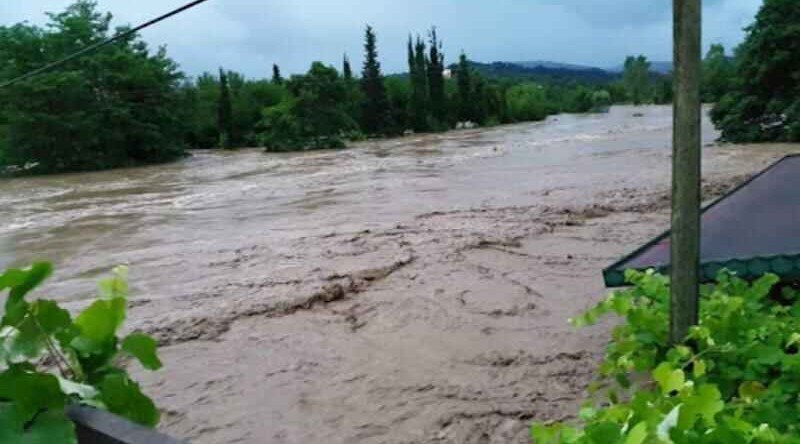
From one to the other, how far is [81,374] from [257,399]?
111 inches

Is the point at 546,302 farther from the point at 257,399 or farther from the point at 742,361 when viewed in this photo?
the point at 742,361

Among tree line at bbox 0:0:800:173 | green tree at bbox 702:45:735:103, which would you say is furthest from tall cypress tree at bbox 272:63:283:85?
green tree at bbox 702:45:735:103

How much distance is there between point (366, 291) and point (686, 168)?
13.5 ft

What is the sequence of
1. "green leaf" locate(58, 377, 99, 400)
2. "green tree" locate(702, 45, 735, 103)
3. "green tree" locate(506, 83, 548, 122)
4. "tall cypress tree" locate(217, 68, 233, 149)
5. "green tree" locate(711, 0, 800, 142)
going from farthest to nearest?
"green tree" locate(506, 83, 548, 122) → "tall cypress tree" locate(217, 68, 233, 149) → "green tree" locate(702, 45, 735, 103) → "green tree" locate(711, 0, 800, 142) → "green leaf" locate(58, 377, 99, 400)

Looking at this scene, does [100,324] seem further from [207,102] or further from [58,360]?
[207,102]

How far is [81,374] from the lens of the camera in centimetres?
122

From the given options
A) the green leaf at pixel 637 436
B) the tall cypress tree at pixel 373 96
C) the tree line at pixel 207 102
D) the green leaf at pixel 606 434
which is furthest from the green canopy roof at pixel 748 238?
the tall cypress tree at pixel 373 96

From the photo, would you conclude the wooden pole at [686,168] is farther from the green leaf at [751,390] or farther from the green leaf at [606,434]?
the green leaf at [606,434]

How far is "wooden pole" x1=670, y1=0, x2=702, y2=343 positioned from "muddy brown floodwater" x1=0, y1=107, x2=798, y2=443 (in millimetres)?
1424

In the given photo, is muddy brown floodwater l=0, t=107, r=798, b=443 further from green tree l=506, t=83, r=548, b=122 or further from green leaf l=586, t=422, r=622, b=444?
green tree l=506, t=83, r=548, b=122

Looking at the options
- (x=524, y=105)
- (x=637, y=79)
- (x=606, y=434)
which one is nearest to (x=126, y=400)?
(x=606, y=434)

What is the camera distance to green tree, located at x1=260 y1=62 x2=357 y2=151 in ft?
96.0

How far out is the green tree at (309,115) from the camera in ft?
96.0

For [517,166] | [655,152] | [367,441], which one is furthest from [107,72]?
[367,441]
